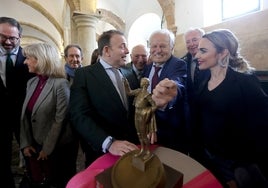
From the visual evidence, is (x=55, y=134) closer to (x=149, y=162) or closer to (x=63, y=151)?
(x=63, y=151)

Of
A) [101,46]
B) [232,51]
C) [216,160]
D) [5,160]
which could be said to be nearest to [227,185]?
[216,160]

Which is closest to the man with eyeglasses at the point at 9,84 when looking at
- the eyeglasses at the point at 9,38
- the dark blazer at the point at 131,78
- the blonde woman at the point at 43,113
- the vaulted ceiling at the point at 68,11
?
the eyeglasses at the point at 9,38

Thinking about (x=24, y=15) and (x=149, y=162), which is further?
(x=24, y=15)

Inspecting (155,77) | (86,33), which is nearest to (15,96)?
(155,77)

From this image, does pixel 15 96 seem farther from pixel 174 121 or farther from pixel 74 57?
pixel 174 121

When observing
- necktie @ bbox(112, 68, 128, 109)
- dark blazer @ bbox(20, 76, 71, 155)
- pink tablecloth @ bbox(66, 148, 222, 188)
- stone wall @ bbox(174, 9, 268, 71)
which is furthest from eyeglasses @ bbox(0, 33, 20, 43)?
stone wall @ bbox(174, 9, 268, 71)

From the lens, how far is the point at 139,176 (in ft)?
3.40

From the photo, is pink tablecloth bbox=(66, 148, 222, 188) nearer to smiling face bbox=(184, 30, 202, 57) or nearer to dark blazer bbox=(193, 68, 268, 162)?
dark blazer bbox=(193, 68, 268, 162)

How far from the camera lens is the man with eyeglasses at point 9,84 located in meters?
2.53

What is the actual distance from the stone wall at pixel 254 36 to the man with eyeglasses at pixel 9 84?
3.18 m

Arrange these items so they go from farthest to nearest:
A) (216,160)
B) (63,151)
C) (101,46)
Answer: (63,151)
(101,46)
(216,160)

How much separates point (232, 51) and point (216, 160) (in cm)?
89

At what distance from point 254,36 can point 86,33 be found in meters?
3.84

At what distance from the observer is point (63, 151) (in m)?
2.47
